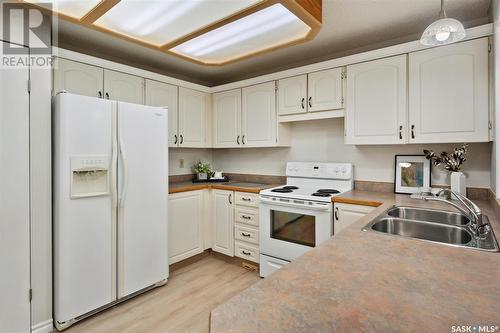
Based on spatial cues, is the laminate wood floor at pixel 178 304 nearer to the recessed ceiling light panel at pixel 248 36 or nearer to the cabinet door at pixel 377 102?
the cabinet door at pixel 377 102

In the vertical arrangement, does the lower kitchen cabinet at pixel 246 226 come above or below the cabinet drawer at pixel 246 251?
above

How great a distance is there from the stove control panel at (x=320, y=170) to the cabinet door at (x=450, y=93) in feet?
2.26

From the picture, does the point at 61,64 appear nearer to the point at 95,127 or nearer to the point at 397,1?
the point at 95,127

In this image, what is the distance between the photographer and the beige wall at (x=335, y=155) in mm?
2188

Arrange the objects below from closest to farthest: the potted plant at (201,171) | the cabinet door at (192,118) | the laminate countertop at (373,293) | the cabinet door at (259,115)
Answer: the laminate countertop at (373,293) → the cabinet door at (259,115) → the cabinet door at (192,118) → the potted plant at (201,171)

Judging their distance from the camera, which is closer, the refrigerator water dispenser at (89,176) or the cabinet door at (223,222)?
the refrigerator water dispenser at (89,176)

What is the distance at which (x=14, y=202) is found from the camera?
1.78m

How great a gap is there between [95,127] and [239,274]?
1982 millimetres

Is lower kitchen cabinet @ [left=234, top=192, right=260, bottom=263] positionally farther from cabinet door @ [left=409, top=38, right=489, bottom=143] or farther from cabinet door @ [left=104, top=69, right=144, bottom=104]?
cabinet door @ [left=409, top=38, right=489, bottom=143]

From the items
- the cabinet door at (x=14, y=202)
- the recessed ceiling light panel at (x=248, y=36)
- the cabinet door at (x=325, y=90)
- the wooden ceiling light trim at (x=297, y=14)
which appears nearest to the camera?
the wooden ceiling light trim at (x=297, y=14)

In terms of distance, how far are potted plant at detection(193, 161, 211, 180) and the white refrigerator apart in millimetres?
1025

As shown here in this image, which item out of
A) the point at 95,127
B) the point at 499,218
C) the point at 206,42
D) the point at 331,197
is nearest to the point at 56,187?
the point at 95,127

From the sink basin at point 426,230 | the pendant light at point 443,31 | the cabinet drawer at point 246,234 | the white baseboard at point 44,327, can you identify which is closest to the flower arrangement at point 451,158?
the sink basin at point 426,230

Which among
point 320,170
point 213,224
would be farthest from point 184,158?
point 320,170
